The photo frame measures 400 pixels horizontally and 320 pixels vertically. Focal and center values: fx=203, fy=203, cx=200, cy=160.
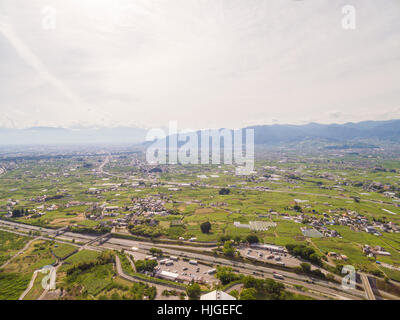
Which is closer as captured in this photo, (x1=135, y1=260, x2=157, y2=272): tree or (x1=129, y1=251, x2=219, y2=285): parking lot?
(x1=129, y1=251, x2=219, y2=285): parking lot

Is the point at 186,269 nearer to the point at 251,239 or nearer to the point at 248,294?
the point at 248,294

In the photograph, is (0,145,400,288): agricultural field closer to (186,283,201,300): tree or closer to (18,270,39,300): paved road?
(18,270,39,300): paved road

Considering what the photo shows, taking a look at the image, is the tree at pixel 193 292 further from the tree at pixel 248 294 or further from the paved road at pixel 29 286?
the paved road at pixel 29 286

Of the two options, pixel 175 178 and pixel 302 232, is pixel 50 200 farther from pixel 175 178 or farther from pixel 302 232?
pixel 302 232

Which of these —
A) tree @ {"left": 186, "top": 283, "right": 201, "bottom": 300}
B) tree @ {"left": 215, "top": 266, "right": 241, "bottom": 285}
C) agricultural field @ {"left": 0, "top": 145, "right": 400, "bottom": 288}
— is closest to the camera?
tree @ {"left": 186, "top": 283, "right": 201, "bottom": 300}

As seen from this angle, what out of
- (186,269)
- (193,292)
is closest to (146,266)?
(186,269)

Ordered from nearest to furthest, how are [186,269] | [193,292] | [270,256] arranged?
1. [193,292]
2. [186,269]
3. [270,256]

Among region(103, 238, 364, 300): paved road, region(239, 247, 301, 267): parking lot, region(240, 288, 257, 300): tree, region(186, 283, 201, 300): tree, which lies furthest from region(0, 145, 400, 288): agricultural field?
region(240, 288, 257, 300): tree

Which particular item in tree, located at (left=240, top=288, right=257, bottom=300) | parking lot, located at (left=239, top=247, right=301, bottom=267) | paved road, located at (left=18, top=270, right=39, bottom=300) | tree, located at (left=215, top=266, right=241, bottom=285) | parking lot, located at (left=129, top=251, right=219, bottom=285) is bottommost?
paved road, located at (left=18, top=270, right=39, bottom=300)

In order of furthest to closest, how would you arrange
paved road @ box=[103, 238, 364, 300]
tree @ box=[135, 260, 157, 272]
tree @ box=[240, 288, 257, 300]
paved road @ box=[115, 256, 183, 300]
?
1. tree @ box=[135, 260, 157, 272]
2. paved road @ box=[103, 238, 364, 300]
3. paved road @ box=[115, 256, 183, 300]
4. tree @ box=[240, 288, 257, 300]
